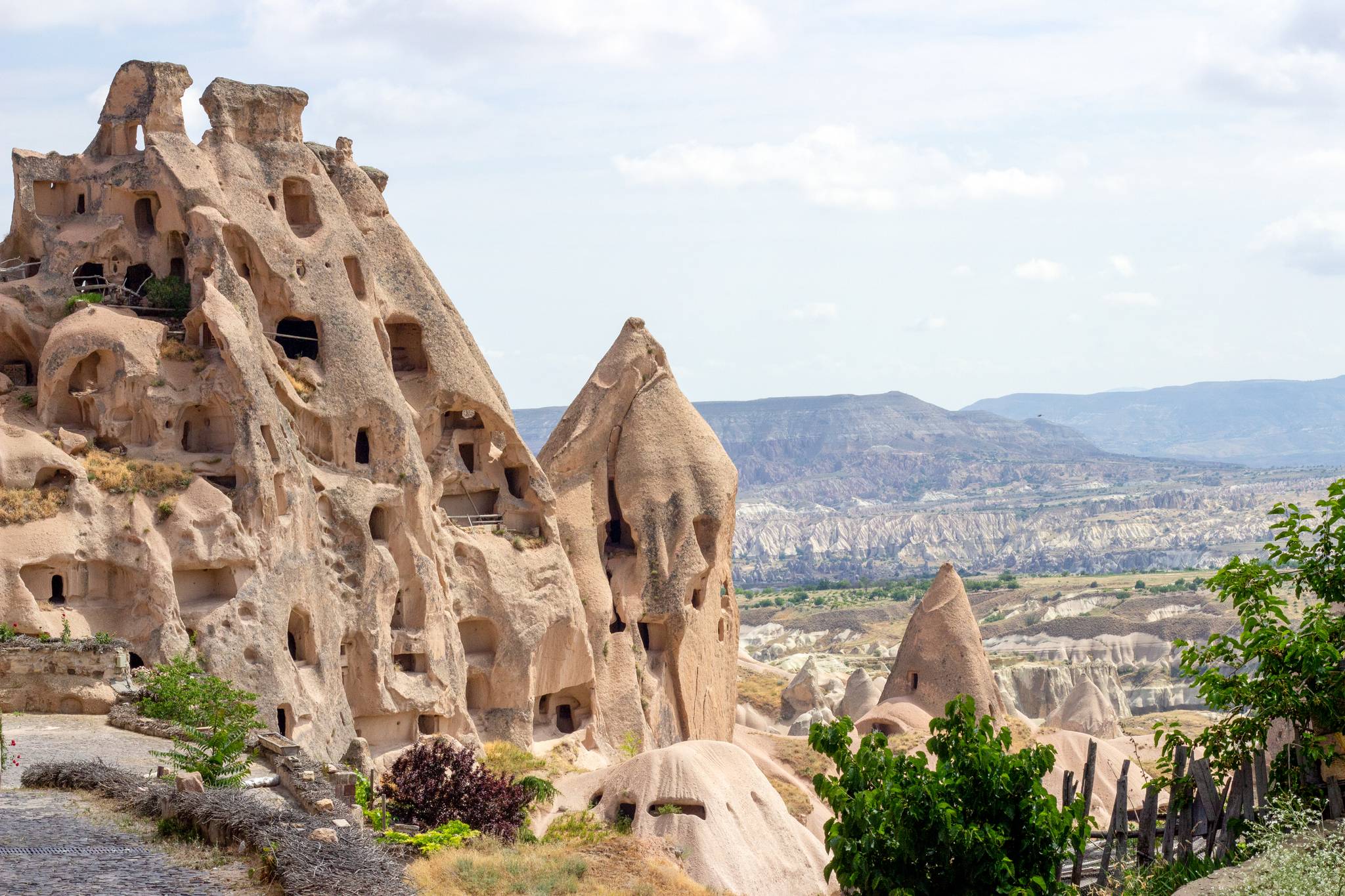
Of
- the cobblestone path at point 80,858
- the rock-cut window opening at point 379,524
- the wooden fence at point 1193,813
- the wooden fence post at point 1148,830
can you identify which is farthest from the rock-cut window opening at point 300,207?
the wooden fence post at point 1148,830

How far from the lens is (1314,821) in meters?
13.5

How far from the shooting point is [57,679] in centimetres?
2469

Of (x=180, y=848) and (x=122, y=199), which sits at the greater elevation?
(x=122, y=199)

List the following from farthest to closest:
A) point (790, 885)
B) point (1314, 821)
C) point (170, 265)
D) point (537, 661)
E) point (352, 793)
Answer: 1. point (537, 661)
2. point (170, 265)
3. point (790, 885)
4. point (352, 793)
5. point (1314, 821)

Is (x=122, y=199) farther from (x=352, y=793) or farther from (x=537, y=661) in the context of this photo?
(x=352, y=793)

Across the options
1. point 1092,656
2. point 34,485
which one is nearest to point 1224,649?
point 34,485

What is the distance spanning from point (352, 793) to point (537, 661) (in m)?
20.0

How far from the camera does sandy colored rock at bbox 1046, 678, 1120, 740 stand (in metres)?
52.6

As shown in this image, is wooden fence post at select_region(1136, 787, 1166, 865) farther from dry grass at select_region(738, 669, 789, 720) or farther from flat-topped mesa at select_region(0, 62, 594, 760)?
dry grass at select_region(738, 669, 789, 720)

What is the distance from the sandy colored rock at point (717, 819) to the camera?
2959cm

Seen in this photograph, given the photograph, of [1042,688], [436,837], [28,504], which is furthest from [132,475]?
[1042,688]

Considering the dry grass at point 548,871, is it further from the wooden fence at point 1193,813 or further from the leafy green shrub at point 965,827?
the wooden fence at point 1193,813

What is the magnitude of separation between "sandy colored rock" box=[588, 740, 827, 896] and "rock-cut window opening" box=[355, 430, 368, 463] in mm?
8701

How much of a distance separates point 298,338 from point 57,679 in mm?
13315
